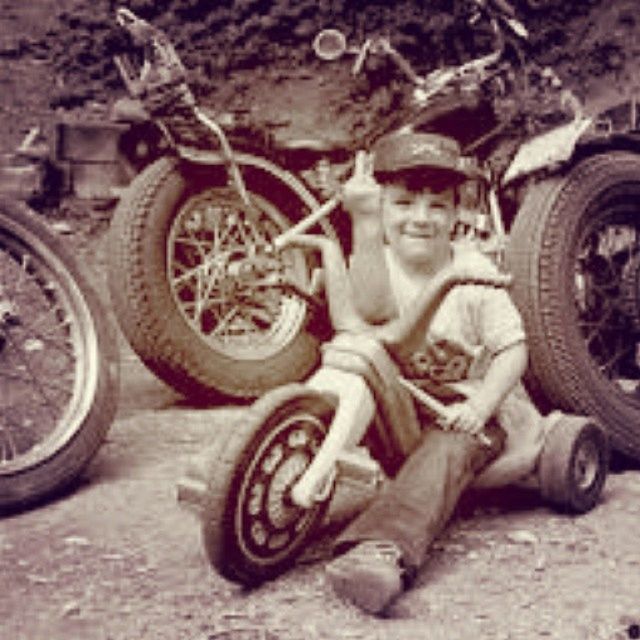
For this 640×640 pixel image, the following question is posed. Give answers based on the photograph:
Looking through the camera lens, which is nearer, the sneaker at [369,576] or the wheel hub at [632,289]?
the sneaker at [369,576]

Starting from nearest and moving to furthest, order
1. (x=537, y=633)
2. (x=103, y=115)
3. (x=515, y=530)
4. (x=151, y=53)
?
(x=537, y=633), (x=515, y=530), (x=151, y=53), (x=103, y=115)

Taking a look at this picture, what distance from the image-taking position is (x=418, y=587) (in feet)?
6.19

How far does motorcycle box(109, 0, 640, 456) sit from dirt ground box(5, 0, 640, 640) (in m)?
0.41

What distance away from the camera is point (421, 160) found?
2.14 metres

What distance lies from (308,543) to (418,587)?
29cm

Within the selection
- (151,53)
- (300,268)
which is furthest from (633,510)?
(151,53)

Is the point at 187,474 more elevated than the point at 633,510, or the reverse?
the point at 187,474

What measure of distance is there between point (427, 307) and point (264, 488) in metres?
0.58

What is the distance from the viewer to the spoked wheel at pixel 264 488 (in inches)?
68.2

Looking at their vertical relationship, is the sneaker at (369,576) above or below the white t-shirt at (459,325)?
below

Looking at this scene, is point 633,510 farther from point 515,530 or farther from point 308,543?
point 308,543

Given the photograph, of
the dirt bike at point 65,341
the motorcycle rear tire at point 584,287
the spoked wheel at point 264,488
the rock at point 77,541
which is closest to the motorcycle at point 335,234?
the motorcycle rear tire at point 584,287

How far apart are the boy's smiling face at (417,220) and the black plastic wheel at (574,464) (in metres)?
0.56

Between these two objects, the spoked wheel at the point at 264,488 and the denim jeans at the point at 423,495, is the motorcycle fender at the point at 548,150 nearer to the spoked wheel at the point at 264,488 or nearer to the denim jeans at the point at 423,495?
the denim jeans at the point at 423,495
